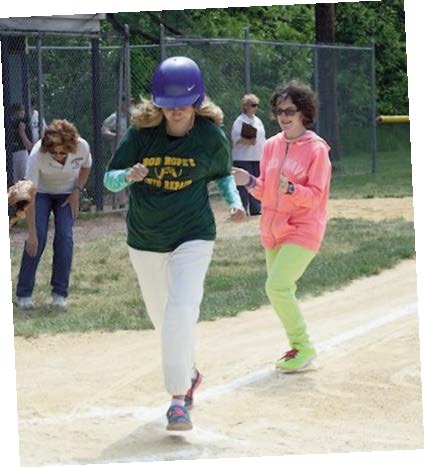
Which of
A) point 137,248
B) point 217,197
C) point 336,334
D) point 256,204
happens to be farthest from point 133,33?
point 137,248

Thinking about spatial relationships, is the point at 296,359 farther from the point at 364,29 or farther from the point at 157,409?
the point at 364,29

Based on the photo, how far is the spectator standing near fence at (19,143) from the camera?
17.6 metres

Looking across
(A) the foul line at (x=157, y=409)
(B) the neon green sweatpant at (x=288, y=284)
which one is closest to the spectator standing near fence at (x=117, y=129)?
(A) the foul line at (x=157, y=409)

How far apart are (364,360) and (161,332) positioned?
220 centimetres

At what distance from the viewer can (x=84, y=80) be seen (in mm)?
20047

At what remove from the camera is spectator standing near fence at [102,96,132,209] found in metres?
18.9

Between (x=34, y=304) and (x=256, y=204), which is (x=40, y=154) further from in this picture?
(x=256, y=204)

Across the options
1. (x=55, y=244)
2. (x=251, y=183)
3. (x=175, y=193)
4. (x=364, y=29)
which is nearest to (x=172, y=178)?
(x=175, y=193)

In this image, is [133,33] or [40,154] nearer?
[40,154]

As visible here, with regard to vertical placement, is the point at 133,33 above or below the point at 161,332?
above

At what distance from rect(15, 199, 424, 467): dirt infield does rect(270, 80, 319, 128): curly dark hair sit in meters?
1.71

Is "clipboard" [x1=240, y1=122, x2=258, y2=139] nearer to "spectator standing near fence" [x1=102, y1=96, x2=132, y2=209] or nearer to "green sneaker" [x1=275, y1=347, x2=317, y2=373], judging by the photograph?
"spectator standing near fence" [x1=102, y1=96, x2=132, y2=209]

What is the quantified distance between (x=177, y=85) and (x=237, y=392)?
2132 mm

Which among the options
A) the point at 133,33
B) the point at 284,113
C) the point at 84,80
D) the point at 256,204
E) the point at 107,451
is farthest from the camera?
the point at 133,33
